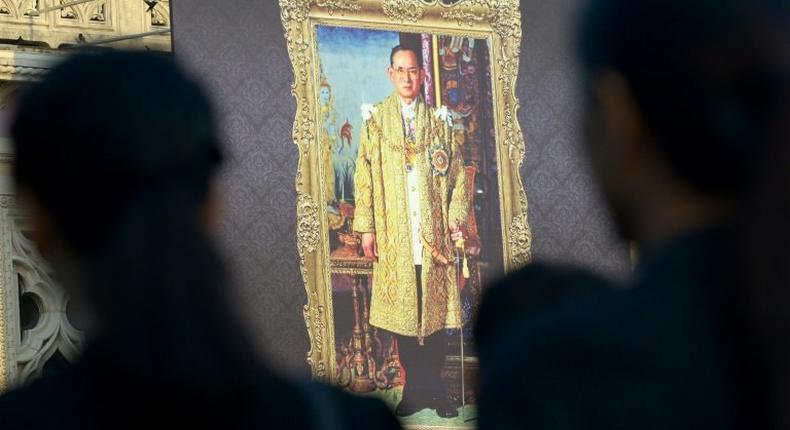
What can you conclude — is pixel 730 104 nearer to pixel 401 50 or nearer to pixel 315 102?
pixel 315 102

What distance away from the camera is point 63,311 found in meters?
10.1

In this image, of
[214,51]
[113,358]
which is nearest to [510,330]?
[113,358]

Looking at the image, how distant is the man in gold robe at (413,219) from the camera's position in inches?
418

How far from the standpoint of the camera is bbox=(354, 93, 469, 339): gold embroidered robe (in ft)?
34.9

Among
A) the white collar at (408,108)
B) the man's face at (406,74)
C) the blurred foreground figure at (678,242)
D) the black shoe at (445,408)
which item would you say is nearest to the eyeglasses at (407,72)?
the man's face at (406,74)

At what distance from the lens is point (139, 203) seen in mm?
1332

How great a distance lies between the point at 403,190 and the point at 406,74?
69 centimetres

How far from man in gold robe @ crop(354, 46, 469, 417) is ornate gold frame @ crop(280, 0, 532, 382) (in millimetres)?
262

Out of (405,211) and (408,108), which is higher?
(408,108)

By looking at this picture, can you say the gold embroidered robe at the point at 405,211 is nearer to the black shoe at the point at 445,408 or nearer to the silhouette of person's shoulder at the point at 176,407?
the black shoe at the point at 445,408

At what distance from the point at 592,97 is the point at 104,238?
0.37 m

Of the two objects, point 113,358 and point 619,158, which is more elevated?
point 619,158

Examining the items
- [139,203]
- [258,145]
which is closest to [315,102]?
[258,145]

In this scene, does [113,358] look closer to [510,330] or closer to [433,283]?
[510,330]
